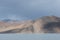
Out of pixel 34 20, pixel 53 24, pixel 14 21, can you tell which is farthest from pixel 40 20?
pixel 14 21

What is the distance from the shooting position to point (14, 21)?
4050cm

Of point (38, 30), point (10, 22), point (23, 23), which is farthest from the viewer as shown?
point (10, 22)

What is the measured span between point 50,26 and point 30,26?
3728 mm

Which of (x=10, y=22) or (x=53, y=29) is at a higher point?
(x=10, y=22)

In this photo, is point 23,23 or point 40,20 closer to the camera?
point 40,20

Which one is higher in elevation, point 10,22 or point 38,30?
point 10,22

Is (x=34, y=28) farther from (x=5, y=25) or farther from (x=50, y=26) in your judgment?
(x=5, y=25)

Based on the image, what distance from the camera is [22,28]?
3759 cm

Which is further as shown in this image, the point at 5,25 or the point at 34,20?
the point at 5,25

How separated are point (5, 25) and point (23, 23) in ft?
13.0

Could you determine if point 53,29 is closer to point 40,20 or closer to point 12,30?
point 40,20

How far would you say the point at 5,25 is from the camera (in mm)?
41031

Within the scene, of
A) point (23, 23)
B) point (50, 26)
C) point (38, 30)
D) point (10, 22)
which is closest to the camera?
point (38, 30)

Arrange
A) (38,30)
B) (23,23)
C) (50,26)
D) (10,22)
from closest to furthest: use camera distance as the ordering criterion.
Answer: (38,30), (50,26), (23,23), (10,22)
